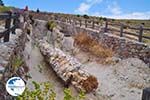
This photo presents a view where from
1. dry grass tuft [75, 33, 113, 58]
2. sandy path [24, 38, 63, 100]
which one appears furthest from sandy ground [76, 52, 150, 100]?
sandy path [24, 38, 63, 100]

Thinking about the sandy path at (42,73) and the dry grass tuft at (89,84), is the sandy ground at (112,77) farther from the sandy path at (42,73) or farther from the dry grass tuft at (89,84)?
the dry grass tuft at (89,84)

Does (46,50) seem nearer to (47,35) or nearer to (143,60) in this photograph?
(143,60)

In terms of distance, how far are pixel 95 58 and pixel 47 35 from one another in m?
10.5

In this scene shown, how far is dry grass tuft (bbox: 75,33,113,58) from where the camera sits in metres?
18.9

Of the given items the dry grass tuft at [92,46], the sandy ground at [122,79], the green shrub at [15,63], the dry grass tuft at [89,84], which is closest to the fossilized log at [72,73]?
the dry grass tuft at [89,84]

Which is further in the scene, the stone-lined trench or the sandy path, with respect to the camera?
the stone-lined trench

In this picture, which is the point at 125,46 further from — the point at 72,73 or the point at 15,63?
the point at 15,63

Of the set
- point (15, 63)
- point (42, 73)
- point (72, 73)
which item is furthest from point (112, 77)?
point (15, 63)

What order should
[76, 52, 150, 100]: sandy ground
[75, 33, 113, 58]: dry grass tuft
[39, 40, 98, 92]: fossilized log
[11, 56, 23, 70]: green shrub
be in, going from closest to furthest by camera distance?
[11, 56, 23, 70]: green shrub < [39, 40, 98, 92]: fossilized log < [76, 52, 150, 100]: sandy ground < [75, 33, 113, 58]: dry grass tuft

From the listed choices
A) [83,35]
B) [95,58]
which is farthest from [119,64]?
[83,35]

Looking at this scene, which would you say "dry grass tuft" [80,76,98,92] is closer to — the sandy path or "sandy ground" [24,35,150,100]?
"sandy ground" [24,35,150,100]

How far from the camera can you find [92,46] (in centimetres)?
2145

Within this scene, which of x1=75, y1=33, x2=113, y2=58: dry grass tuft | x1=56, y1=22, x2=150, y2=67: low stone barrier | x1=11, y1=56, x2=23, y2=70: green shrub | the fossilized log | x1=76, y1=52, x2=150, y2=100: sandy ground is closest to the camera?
x1=11, y1=56, x2=23, y2=70: green shrub

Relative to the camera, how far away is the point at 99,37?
22281 millimetres
